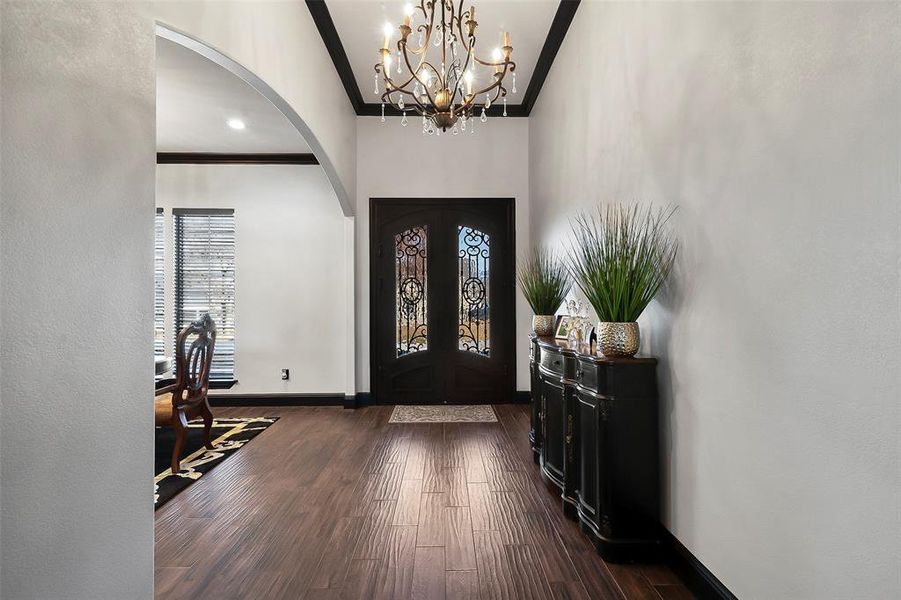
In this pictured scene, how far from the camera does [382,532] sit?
2.41m

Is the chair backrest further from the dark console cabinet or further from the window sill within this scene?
the dark console cabinet

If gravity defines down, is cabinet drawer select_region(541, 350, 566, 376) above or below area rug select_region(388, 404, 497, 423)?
above

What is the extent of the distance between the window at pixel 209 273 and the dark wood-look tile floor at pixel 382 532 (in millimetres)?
2270

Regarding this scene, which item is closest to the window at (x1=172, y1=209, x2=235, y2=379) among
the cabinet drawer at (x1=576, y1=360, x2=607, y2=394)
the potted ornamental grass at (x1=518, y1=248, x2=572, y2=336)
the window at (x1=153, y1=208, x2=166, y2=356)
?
the window at (x1=153, y1=208, x2=166, y2=356)

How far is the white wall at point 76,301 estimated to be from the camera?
3.67 ft

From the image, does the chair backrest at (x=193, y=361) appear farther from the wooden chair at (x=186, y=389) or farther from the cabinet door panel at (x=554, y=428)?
the cabinet door panel at (x=554, y=428)

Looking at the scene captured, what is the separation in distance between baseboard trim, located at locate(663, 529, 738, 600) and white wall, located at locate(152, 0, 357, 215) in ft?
9.72

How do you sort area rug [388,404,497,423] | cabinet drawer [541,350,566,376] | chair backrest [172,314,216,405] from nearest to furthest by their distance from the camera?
cabinet drawer [541,350,566,376] < chair backrest [172,314,216,405] < area rug [388,404,497,423]

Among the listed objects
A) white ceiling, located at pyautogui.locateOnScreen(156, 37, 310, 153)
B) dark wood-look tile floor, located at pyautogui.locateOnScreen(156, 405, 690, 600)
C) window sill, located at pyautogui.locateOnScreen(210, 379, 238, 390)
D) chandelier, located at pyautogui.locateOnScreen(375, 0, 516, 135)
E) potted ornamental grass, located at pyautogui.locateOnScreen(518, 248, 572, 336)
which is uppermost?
white ceiling, located at pyautogui.locateOnScreen(156, 37, 310, 153)

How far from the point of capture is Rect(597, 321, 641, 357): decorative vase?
2193 millimetres

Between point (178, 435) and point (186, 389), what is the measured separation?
363mm

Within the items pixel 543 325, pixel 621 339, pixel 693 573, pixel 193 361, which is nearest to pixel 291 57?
pixel 193 361

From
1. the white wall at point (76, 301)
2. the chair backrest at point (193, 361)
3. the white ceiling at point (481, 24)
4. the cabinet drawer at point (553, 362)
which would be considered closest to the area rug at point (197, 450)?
the chair backrest at point (193, 361)

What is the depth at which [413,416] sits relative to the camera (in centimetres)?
486
